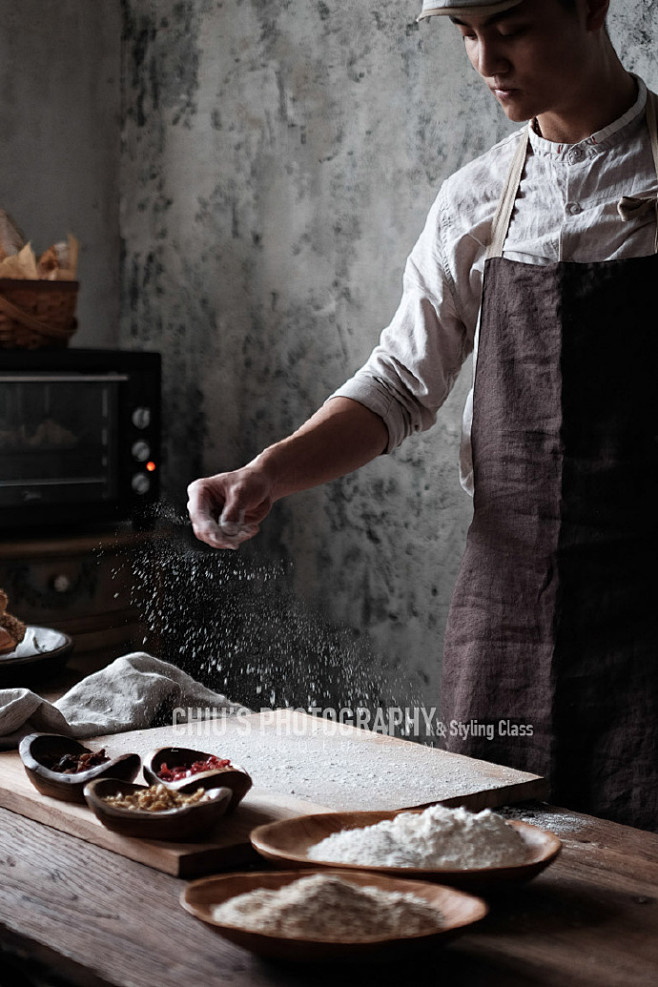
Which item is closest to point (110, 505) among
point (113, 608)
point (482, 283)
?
point (113, 608)

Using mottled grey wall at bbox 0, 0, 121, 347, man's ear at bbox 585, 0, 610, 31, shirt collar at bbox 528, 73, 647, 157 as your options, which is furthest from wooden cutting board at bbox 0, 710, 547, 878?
mottled grey wall at bbox 0, 0, 121, 347

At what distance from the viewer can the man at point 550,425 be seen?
1.44m

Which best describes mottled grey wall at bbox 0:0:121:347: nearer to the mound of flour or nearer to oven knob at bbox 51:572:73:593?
oven knob at bbox 51:572:73:593

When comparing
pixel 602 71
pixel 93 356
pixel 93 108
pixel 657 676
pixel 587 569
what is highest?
pixel 93 108

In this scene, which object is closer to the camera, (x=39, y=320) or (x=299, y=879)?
(x=299, y=879)

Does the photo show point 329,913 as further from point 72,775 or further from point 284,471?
point 284,471

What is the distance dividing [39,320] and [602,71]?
→ 66.9 inches

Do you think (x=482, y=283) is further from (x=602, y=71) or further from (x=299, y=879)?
(x=299, y=879)

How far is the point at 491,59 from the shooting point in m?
1.43

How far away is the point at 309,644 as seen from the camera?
10.1ft

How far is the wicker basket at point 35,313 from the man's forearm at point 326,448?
1.35 m

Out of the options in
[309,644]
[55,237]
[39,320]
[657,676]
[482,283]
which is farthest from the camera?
[55,237]

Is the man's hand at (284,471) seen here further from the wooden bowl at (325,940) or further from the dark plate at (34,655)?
the wooden bowl at (325,940)

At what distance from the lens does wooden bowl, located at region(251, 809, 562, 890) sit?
3.10 feet
